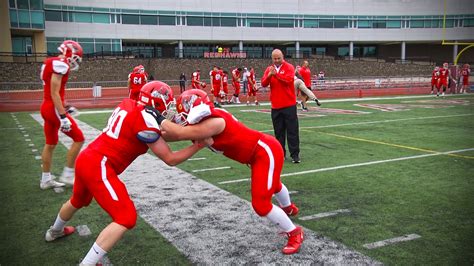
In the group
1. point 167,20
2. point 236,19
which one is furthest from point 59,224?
point 236,19

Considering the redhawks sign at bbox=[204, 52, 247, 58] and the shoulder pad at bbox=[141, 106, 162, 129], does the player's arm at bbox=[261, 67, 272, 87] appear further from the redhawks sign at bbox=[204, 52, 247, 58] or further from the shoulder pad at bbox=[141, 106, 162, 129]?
the redhawks sign at bbox=[204, 52, 247, 58]

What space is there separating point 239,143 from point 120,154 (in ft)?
3.40

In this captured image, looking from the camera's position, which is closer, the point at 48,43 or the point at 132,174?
the point at 132,174

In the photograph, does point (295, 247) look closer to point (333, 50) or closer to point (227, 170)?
point (227, 170)

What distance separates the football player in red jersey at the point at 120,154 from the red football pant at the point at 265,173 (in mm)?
615

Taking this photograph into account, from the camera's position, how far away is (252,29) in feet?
171

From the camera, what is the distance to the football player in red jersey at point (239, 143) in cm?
331

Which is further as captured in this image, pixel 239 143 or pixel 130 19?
pixel 130 19

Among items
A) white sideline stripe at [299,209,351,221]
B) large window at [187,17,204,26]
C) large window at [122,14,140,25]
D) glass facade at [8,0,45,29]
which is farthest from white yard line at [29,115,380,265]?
large window at [187,17,204,26]

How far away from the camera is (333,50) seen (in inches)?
2440

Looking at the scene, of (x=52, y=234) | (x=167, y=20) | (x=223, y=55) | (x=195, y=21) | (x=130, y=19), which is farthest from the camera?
(x=195, y=21)

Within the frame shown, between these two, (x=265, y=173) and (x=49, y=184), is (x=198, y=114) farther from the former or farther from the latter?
(x=49, y=184)

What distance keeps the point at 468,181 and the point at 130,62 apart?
3679 cm

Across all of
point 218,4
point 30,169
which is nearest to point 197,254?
point 30,169
